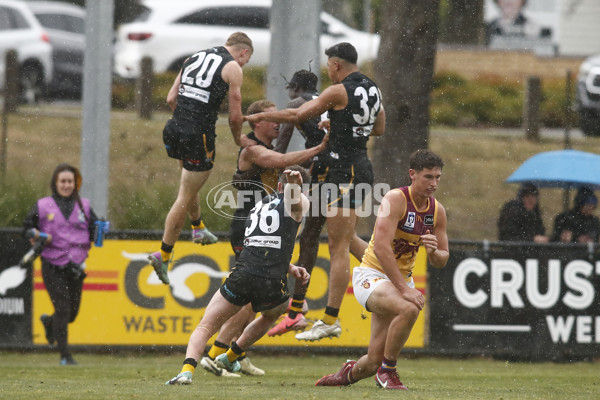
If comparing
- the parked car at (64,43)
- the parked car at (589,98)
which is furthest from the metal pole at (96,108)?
the parked car at (589,98)

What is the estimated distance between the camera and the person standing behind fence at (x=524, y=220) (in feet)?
45.0

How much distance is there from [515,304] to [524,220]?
128cm

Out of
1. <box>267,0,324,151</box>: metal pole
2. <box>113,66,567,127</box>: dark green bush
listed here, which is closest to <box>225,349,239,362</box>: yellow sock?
<box>267,0,324,151</box>: metal pole

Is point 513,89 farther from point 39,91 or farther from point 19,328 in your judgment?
point 19,328

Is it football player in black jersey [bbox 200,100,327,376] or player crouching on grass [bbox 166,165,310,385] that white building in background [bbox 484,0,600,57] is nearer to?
football player in black jersey [bbox 200,100,327,376]

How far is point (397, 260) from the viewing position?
28.9 feet

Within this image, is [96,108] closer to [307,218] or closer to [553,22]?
[307,218]

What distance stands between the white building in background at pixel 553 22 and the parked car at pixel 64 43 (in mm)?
14583

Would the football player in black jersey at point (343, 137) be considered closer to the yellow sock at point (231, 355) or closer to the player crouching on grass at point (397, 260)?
the yellow sock at point (231, 355)

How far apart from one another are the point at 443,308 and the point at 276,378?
3.25 m

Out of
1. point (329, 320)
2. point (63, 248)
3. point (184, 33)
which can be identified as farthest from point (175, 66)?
point (329, 320)

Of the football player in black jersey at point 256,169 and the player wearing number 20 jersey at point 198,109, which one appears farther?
the football player in black jersey at point 256,169

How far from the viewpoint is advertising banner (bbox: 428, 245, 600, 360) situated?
12969 millimetres

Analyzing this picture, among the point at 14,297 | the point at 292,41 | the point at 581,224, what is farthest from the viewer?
the point at 581,224
